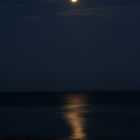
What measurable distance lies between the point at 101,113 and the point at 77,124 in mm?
6415

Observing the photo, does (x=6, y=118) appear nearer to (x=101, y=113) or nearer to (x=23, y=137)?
(x=101, y=113)

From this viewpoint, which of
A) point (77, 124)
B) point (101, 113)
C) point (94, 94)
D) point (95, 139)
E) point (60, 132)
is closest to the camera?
point (95, 139)

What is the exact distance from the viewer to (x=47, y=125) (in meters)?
25.7

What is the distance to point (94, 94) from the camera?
58.2 m

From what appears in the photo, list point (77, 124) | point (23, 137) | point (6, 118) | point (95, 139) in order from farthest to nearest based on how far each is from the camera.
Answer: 1. point (6, 118)
2. point (77, 124)
3. point (95, 139)
4. point (23, 137)

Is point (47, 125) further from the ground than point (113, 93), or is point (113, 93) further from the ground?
point (113, 93)

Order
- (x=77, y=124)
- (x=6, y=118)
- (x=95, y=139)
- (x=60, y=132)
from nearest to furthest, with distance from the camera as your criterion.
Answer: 1. (x=95, y=139)
2. (x=60, y=132)
3. (x=77, y=124)
4. (x=6, y=118)

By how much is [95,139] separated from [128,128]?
10.2 ft

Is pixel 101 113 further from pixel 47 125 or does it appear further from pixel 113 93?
pixel 113 93

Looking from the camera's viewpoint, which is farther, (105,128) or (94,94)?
(94,94)

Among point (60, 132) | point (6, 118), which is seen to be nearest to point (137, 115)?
point (6, 118)

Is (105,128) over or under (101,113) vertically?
under

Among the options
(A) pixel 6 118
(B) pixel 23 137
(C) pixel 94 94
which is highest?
(C) pixel 94 94

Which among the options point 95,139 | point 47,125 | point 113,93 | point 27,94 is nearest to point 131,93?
point 113,93
